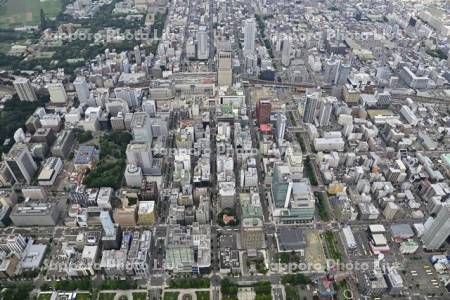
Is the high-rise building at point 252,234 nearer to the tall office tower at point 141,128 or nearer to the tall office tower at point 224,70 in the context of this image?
the tall office tower at point 141,128

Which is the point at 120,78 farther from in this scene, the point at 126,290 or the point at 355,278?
the point at 355,278

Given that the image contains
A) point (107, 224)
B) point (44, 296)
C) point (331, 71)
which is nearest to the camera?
point (44, 296)

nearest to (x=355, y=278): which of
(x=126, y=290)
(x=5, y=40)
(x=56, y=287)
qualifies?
(x=126, y=290)

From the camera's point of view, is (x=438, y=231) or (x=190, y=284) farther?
(x=438, y=231)

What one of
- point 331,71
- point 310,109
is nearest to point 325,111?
point 310,109

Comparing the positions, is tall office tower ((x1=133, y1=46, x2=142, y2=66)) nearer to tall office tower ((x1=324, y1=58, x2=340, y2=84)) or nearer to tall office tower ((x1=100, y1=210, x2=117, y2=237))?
tall office tower ((x1=324, y1=58, x2=340, y2=84))

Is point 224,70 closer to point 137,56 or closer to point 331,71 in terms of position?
point 331,71
